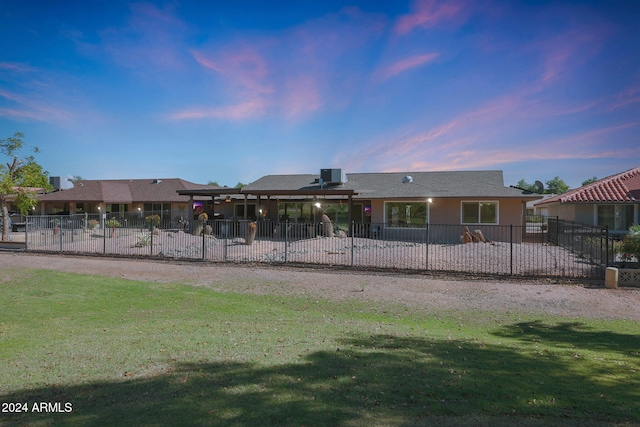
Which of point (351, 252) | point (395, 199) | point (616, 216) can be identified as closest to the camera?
point (351, 252)

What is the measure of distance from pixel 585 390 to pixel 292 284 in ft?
30.1

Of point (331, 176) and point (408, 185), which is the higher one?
point (331, 176)

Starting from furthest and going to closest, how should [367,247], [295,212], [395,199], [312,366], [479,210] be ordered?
[295,212]
[395,199]
[479,210]
[367,247]
[312,366]

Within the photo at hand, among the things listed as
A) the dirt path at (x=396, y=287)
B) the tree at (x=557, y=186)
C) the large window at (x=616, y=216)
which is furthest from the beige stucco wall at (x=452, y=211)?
the tree at (x=557, y=186)

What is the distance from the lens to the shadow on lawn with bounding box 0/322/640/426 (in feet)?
12.1

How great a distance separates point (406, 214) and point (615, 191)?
12272mm

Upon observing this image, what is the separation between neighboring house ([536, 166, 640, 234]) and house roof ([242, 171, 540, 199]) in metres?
3.65

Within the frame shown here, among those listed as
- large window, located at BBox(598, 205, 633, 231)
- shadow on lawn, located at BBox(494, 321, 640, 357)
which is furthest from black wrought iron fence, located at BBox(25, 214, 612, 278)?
shadow on lawn, located at BBox(494, 321, 640, 357)

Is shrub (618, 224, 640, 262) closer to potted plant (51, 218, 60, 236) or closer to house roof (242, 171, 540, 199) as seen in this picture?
house roof (242, 171, 540, 199)

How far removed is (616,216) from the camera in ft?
76.0

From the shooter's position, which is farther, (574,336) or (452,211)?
(452,211)

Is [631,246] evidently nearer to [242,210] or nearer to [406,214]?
[406,214]

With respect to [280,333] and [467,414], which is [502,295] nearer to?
[280,333]

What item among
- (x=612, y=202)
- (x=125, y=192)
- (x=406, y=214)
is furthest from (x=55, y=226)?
(x=612, y=202)
